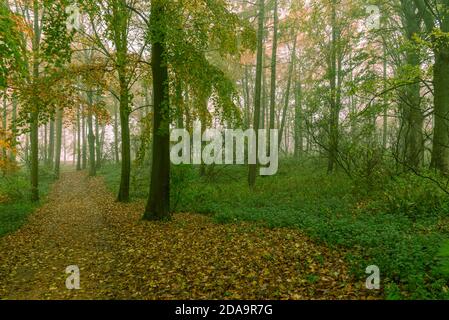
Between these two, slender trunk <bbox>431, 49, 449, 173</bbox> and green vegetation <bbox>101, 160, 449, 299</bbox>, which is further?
slender trunk <bbox>431, 49, 449, 173</bbox>

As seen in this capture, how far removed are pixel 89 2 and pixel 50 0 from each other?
0.91m

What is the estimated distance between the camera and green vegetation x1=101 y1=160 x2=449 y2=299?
4906 millimetres

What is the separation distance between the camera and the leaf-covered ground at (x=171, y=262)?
17.3ft

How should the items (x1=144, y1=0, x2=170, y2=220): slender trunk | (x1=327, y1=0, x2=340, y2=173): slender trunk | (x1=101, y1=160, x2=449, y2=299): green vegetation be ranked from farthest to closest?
(x1=327, y1=0, x2=340, y2=173): slender trunk < (x1=144, y1=0, x2=170, y2=220): slender trunk < (x1=101, y1=160, x2=449, y2=299): green vegetation

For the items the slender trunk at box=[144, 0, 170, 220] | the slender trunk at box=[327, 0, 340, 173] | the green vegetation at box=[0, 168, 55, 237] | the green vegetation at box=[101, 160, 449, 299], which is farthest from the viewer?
the slender trunk at box=[327, 0, 340, 173]

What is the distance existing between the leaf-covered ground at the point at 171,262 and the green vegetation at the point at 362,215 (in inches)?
22.8

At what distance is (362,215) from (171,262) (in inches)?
213

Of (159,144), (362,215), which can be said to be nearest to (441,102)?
(362,215)

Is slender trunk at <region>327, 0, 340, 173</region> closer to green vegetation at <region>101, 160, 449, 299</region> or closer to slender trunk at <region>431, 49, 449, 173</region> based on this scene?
green vegetation at <region>101, 160, 449, 299</region>

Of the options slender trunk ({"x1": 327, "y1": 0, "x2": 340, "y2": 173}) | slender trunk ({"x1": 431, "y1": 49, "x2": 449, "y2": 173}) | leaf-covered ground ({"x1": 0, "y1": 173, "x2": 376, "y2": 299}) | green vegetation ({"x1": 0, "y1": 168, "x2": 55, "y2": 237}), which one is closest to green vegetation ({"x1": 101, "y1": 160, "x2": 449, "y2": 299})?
leaf-covered ground ({"x1": 0, "y1": 173, "x2": 376, "y2": 299})

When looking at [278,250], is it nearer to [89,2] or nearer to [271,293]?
[271,293]

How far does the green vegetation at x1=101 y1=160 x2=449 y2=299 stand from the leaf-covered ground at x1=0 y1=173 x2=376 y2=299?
0.58 metres

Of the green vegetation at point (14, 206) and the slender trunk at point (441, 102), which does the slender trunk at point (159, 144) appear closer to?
the green vegetation at point (14, 206)

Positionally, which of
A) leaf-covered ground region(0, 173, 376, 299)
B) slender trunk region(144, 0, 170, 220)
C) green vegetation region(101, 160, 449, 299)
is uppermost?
slender trunk region(144, 0, 170, 220)
